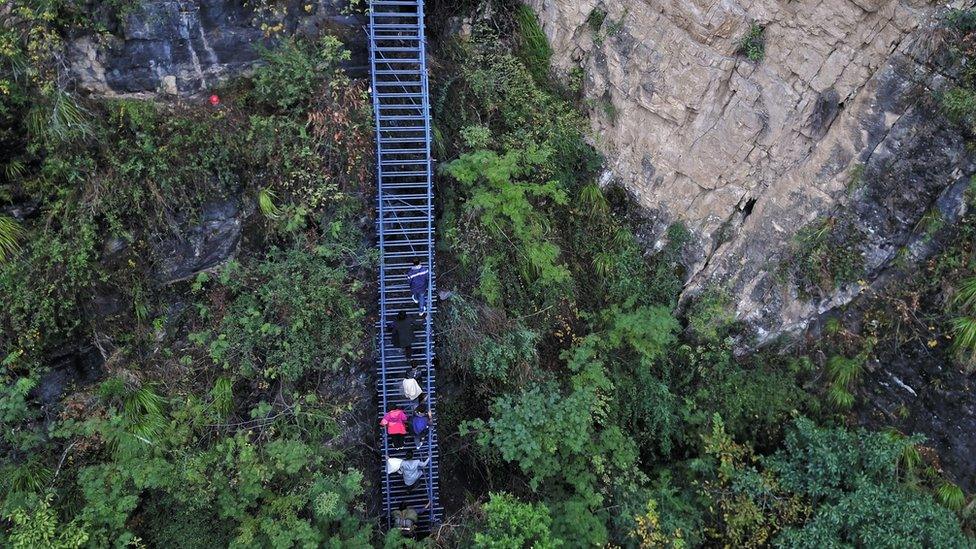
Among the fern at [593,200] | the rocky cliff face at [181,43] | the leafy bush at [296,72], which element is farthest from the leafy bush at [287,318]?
the fern at [593,200]

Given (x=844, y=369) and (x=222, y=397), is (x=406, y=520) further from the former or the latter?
(x=844, y=369)

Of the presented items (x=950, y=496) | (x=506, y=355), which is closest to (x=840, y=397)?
(x=950, y=496)

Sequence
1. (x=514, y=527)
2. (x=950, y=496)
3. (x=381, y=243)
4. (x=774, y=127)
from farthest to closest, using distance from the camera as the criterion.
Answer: (x=381, y=243), (x=774, y=127), (x=950, y=496), (x=514, y=527)

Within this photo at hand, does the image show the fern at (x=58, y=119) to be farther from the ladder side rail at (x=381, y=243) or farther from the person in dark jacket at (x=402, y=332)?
the person in dark jacket at (x=402, y=332)

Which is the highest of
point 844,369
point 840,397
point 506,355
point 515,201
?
point 515,201

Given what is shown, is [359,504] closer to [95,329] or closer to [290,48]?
[95,329]

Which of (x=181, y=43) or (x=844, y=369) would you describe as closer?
(x=181, y=43)
